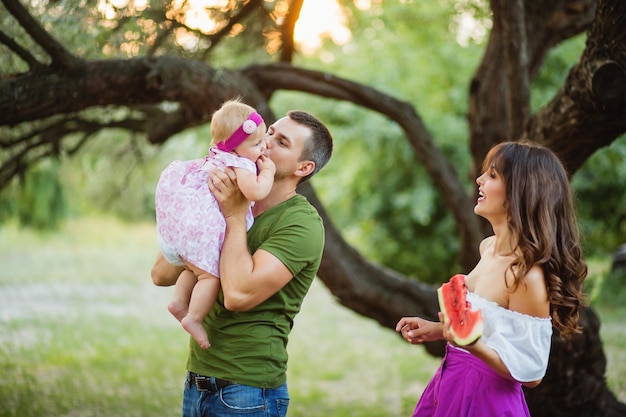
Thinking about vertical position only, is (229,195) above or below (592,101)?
below

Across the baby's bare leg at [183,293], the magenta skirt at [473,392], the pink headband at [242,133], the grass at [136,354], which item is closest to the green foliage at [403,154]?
the grass at [136,354]

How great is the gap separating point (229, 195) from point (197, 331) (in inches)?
18.0

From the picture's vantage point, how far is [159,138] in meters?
5.15

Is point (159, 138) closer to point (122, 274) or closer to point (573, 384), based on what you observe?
point (573, 384)

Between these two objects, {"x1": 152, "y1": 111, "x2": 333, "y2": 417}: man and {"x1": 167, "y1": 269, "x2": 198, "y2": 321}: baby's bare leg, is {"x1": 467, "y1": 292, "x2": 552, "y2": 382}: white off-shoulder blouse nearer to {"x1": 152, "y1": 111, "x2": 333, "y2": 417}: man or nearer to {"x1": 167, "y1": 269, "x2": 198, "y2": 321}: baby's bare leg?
{"x1": 152, "y1": 111, "x2": 333, "y2": 417}: man

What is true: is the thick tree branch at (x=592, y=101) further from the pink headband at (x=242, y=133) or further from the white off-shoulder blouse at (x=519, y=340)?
the pink headband at (x=242, y=133)

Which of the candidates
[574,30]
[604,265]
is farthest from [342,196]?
[574,30]

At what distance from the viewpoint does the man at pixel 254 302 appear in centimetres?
221

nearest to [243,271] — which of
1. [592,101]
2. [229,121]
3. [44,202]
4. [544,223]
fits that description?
[229,121]

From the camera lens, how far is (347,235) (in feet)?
44.8

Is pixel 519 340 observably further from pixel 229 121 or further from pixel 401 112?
pixel 401 112

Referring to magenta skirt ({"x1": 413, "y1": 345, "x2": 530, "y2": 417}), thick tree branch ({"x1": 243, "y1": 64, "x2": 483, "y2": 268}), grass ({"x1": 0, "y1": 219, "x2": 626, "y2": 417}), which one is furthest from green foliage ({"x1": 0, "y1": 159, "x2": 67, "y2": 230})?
magenta skirt ({"x1": 413, "y1": 345, "x2": 530, "y2": 417})

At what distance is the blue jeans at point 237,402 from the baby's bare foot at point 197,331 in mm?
161

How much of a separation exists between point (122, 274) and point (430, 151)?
13.1m
